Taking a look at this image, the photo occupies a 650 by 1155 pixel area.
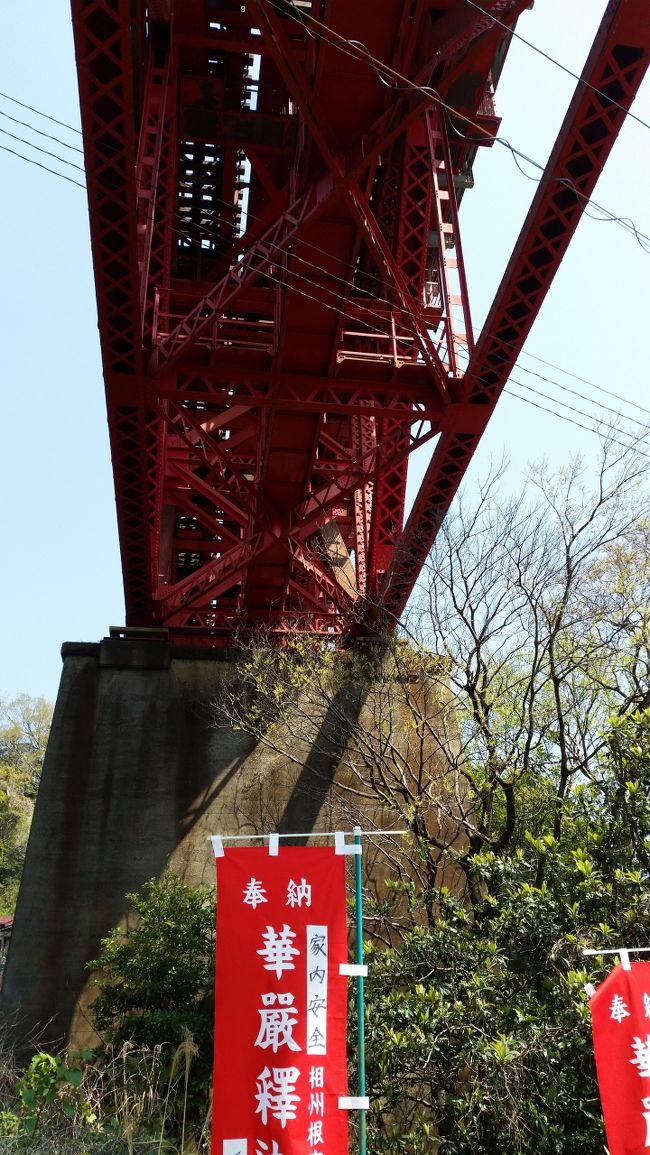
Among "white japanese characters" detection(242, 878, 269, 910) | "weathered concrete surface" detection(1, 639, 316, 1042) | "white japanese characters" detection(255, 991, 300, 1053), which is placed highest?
"weathered concrete surface" detection(1, 639, 316, 1042)

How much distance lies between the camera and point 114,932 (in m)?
12.4

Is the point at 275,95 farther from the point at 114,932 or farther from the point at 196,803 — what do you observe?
the point at 114,932

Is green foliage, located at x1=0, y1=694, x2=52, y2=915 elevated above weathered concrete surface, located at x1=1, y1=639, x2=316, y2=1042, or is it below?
above

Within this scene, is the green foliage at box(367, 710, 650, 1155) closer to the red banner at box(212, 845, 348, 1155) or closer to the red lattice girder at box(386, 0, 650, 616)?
the red banner at box(212, 845, 348, 1155)

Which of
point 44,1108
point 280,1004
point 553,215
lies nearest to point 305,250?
point 553,215

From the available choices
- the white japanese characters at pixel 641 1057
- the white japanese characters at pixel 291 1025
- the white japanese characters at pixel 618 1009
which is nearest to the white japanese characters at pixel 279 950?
the white japanese characters at pixel 291 1025

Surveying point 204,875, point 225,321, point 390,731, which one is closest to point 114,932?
point 204,875

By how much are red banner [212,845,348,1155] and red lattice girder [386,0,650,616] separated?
18.3 ft

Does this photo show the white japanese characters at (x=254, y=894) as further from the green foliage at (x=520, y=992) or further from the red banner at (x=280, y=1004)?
the green foliage at (x=520, y=992)

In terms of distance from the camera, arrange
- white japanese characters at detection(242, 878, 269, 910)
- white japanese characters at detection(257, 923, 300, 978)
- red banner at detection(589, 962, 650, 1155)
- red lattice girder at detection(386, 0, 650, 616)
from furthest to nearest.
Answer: red lattice girder at detection(386, 0, 650, 616) < white japanese characters at detection(242, 878, 269, 910) < white japanese characters at detection(257, 923, 300, 978) < red banner at detection(589, 962, 650, 1155)

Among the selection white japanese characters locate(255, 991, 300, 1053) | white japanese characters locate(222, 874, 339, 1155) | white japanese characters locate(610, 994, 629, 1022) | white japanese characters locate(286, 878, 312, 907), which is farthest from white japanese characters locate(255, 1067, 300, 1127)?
white japanese characters locate(610, 994, 629, 1022)

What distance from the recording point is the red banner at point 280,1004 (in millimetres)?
5340

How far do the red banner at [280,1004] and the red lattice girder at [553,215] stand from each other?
5.57 metres

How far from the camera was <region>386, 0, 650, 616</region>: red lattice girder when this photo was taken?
23.3ft
